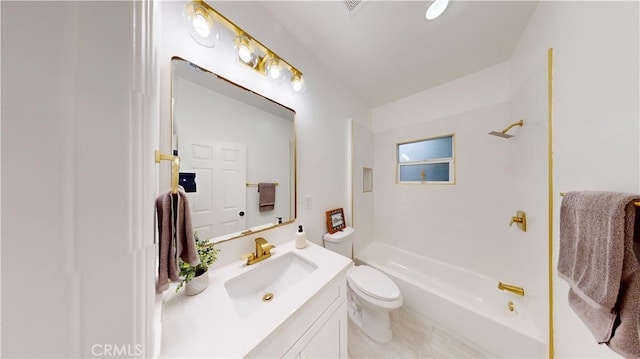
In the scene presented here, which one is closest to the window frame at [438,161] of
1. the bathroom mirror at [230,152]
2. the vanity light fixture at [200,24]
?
the bathroom mirror at [230,152]

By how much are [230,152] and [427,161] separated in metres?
1.96

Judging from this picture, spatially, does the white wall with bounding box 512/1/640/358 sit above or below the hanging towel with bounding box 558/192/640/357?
above

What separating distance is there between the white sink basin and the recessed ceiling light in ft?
5.45

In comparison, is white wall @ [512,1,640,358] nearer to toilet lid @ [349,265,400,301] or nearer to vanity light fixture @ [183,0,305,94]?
toilet lid @ [349,265,400,301]

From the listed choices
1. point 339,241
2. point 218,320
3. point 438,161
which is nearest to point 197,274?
point 218,320

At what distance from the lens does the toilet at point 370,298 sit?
1231 mm

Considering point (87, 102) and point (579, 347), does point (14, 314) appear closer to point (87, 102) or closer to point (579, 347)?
point (87, 102)

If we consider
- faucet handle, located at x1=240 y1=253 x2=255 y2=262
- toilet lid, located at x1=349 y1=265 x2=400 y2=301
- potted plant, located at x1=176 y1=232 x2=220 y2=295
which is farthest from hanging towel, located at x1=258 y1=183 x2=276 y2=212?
toilet lid, located at x1=349 y1=265 x2=400 y2=301

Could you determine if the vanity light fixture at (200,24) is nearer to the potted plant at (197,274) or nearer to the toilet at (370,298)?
the potted plant at (197,274)

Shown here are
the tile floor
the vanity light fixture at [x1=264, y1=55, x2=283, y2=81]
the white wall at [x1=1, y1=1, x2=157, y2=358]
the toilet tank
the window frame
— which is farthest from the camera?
the window frame

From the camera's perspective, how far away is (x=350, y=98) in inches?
72.8

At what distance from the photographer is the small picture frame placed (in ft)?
5.01

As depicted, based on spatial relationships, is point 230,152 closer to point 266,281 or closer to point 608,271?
point 266,281

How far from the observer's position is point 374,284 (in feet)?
4.40
